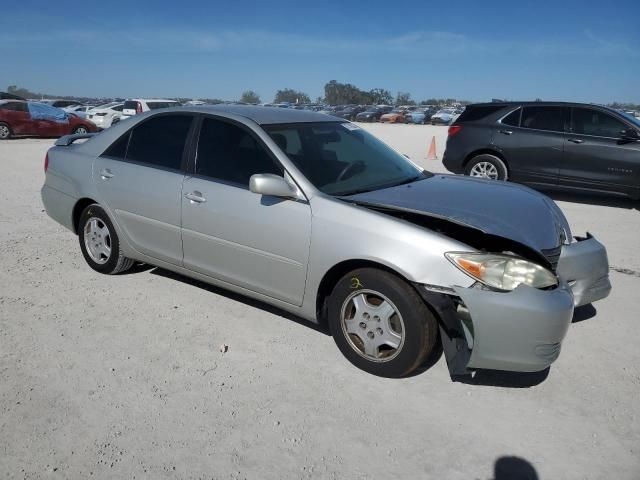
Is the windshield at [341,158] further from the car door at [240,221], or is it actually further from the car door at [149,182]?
the car door at [149,182]

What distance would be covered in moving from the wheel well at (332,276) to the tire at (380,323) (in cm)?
4

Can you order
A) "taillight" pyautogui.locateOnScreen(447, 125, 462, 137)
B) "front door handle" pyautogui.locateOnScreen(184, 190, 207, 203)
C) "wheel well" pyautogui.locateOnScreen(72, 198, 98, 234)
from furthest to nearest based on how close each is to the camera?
"taillight" pyautogui.locateOnScreen(447, 125, 462, 137) → "wheel well" pyautogui.locateOnScreen(72, 198, 98, 234) → "front door handle" pyautogui.locateOnScreen(184, 190, 207, 203)

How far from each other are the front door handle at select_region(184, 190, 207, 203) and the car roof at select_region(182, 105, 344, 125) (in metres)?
0.67

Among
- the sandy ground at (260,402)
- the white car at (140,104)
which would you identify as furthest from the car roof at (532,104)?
the white car at (140,104)

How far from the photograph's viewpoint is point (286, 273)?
3.49 m

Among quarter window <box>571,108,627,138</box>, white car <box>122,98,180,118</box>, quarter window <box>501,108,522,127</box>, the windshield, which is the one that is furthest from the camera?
white car <box>122,98,180,118</box>

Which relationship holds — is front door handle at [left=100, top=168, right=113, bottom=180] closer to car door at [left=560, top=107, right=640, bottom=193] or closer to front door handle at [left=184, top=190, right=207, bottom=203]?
front door handle at [left=184, top=190, right=207, bottom=203]

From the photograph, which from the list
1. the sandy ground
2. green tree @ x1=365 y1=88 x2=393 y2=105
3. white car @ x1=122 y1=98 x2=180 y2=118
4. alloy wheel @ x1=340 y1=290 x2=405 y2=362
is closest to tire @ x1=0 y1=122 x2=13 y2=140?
white car @ x1=122 y1=98 x2=180 y2=118

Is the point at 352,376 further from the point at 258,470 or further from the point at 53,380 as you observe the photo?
the point at 53,380

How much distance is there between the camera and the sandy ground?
2.54 meters

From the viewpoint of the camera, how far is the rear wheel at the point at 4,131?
18.3m

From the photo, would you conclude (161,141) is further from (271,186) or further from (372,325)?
(372,325)

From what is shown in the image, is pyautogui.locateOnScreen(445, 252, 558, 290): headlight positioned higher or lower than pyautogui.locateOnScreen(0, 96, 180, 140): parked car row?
higher

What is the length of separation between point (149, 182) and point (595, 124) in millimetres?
7298
